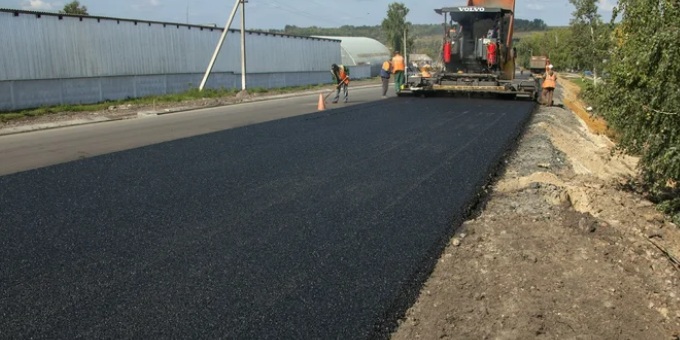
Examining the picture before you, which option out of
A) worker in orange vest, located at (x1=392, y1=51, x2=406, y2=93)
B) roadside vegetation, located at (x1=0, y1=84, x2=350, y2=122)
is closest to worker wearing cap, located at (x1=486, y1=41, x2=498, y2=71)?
worker in orange vest, located at (x1=392, y1=51, x2=406, y2=93)

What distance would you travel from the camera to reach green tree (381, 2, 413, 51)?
3499 inches

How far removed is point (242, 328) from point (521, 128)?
1041 cm

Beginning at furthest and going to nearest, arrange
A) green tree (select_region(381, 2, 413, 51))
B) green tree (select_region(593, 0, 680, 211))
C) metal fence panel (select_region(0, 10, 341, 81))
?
green tree (select_region(381, 2, 413, 51)) → metal fence panel (select_region(0, 10, 341, 81)) → green tree (select_region(593, 0, 680, 211))

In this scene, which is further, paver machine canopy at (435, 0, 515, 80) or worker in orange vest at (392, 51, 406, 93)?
worker in orange vest at (392, 51, 406, 93)

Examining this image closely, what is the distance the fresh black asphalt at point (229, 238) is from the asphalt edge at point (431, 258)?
0.02 m

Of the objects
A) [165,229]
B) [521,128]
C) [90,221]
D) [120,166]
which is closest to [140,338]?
[165,229]

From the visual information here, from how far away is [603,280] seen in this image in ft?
14.5

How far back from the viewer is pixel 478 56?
19.2m

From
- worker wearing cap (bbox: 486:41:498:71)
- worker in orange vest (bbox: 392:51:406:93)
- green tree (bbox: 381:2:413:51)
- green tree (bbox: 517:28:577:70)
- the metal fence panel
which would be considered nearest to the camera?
worker wearing cap (bbox: 486:41:498:71)

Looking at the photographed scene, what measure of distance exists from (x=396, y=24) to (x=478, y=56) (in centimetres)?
7204

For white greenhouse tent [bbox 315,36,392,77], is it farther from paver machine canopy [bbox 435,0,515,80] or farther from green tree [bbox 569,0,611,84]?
paver machine canopy [bbox 435,0,515,80]

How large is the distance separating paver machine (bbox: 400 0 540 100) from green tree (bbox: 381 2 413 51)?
70086mm

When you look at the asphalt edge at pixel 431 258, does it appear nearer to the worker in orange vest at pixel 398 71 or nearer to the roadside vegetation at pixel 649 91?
the roadside vegetation at pixel 649 91

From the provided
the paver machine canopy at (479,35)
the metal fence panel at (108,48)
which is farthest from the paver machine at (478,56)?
the metal fence panel at (108,48)
